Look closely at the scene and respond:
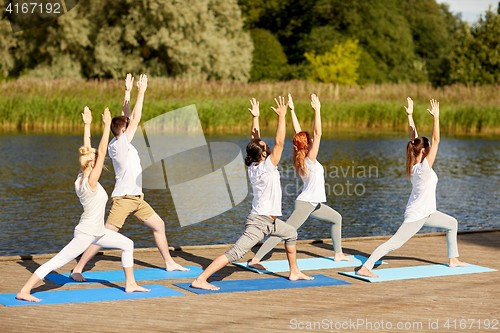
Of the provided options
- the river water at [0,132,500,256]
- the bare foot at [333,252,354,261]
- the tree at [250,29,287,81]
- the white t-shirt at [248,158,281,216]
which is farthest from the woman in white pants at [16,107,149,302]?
the tree at [250,29,287,81]

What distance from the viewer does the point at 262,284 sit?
6883 millimetres

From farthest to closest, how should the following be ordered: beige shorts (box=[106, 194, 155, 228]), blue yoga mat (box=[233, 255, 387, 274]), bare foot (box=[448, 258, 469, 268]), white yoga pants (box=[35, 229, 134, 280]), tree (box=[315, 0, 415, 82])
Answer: tree (box=[315, 0, 415, 82]), bare foot (box=[448, 258, 469, 268]), blue yoga mat (box=[233, 255, 387, 274]), beige shorts (box=[106, 194, 155, 228]), white yoga pants (box=[35, 229, 134, 280])

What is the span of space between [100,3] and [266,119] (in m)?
17.4

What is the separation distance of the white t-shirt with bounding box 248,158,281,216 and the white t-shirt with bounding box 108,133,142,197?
3.82 ft

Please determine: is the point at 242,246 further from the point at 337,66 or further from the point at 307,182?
the point at 337,66

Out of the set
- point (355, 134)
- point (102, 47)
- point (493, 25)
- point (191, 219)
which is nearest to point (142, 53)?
point (102, 47)

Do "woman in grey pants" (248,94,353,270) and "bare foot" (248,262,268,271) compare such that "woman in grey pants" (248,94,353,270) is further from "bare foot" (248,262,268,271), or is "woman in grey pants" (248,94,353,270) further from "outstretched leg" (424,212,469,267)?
"outstretched leg" (424,212,469,267)

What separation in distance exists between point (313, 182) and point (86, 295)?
108 inches

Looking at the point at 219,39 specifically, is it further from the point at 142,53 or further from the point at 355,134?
the point at 355,134

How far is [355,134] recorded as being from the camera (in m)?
30.4

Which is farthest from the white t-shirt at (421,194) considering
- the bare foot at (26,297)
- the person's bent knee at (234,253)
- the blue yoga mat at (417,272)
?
the bare foot at (26,297)

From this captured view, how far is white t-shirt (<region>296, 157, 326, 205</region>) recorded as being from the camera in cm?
756

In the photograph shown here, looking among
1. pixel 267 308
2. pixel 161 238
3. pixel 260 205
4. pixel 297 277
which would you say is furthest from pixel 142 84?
pixel 267 308

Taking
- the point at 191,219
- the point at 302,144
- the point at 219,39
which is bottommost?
the point at 191,219
